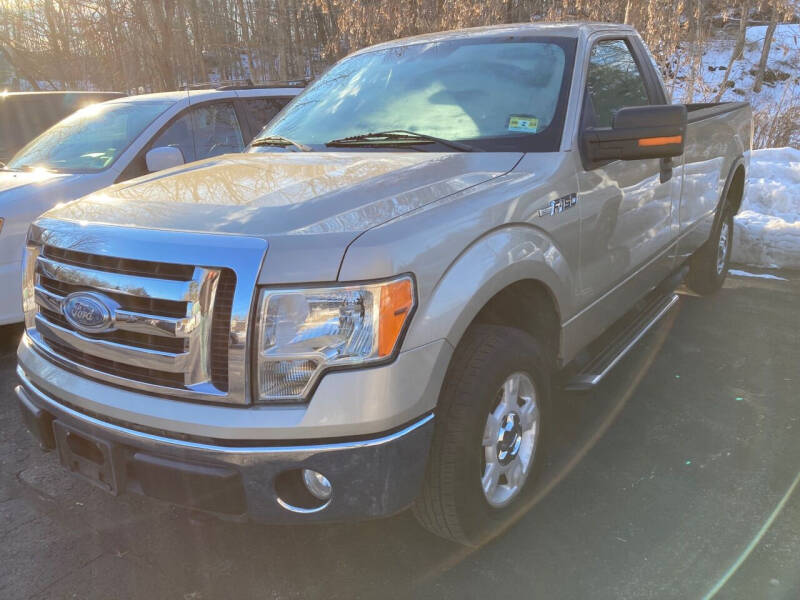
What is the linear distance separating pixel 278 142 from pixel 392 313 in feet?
5.91

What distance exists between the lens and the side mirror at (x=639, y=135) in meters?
2.71

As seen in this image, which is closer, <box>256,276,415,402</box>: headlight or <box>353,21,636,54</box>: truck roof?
<box>256,276,415,402</box>: headlight

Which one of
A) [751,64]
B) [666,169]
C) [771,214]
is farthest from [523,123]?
[751,64]

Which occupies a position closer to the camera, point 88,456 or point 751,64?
point 88,456

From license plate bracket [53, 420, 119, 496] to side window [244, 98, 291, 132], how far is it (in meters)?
4.26

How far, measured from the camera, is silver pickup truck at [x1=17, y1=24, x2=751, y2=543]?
1867 millimetres

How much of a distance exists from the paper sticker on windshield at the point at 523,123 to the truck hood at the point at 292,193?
21 centimetres

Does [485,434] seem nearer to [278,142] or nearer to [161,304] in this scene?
[161,304]

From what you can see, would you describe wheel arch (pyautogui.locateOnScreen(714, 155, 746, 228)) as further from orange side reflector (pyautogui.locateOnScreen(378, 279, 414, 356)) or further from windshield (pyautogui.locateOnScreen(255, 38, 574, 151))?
orange side reflector (pyautogui.locateOnScreen(378, 279, 414, 356))

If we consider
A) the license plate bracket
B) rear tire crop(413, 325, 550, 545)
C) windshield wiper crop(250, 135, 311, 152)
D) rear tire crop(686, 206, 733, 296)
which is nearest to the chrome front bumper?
the license plate bracket

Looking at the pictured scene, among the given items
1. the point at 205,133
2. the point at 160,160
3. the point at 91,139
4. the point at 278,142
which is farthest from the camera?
the point at 205,133

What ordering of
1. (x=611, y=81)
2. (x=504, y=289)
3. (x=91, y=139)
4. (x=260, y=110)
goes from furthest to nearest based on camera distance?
(x=260, y=110), (x=91, y=139), (x=611, y=81), (x=504, y=289)

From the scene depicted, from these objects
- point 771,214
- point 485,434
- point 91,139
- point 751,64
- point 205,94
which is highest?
point 751,64

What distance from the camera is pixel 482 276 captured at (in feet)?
7.15
